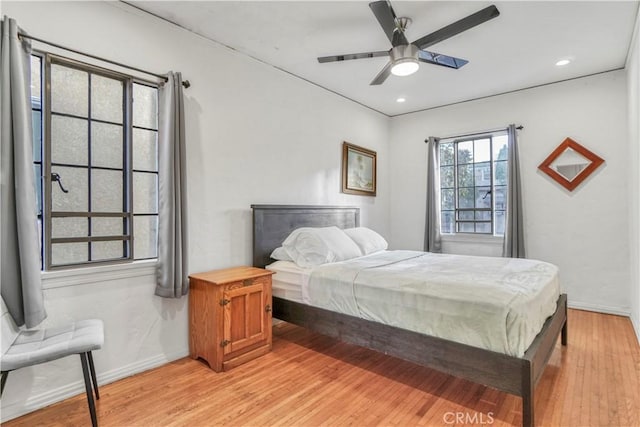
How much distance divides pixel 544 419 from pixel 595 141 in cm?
342

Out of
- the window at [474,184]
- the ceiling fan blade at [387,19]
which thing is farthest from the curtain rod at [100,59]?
the window at [474,184]

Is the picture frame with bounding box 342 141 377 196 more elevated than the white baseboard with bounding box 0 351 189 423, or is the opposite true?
the picture frame with bounding box 342 141 377 196

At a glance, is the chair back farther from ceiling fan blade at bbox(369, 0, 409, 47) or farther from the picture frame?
the picture frame

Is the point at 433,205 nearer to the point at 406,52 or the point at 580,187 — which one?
the point at 580,187

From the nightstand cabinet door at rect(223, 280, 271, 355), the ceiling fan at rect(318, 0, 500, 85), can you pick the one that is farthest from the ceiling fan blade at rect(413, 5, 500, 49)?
the nightstand cabinet door at rect(223, 280, 271, 355)

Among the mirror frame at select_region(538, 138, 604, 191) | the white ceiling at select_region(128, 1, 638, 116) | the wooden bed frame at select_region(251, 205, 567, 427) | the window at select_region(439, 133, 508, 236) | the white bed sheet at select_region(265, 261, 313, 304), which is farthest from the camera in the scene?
the window at select_region(439, 133, 508, 236)

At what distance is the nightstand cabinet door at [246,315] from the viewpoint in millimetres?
2529

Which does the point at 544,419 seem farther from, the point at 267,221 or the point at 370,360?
the point at 267,221

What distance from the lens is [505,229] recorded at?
13.9 ft

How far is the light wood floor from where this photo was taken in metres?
1.92

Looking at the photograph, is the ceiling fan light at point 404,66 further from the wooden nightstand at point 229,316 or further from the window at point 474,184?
the window at point 474,184

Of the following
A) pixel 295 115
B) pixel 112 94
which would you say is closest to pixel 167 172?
pixel 112 94

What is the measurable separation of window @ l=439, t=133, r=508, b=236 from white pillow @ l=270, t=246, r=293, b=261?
2813mm

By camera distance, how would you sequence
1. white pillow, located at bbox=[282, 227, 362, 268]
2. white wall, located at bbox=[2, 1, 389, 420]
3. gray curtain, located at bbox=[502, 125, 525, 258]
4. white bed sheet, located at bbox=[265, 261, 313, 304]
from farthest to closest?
gray curtain, located at bbox=[502, 125, 525, 258], white pillow, located at bbox=[282, 227, 362, 268], white bed sheet, located at bbox=[265, 261, 313, 304], white wall, located at bbox=[2, 1, 389, 420]
